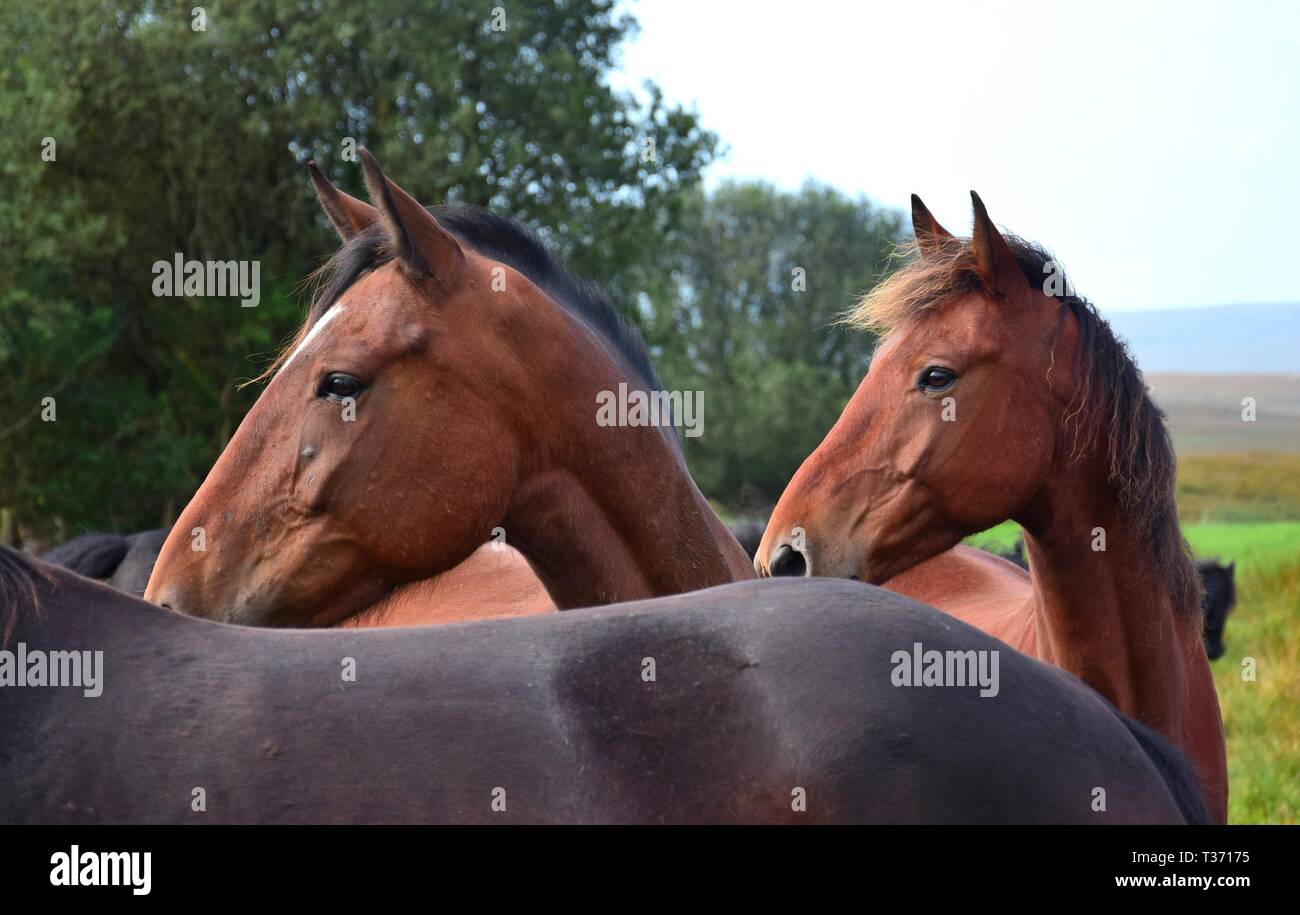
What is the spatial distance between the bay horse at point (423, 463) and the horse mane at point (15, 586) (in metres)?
0.83

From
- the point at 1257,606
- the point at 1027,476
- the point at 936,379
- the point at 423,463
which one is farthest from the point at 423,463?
the point at 1257,606

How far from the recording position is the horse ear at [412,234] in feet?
11.0

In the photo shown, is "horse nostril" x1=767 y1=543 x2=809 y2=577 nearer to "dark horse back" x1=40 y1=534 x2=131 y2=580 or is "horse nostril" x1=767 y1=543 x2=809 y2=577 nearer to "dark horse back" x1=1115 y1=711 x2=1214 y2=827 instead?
"dark horse back" x1=1115 y1=711 x2=1214 y2=827

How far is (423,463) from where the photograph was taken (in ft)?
10.8

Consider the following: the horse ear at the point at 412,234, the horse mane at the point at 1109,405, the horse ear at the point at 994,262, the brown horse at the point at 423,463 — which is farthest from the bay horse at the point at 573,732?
the horse ear at the point at 994,262

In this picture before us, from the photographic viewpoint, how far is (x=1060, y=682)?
7.45 feet

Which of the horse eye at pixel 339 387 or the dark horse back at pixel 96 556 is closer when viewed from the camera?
the horse eye at pixel 339 387

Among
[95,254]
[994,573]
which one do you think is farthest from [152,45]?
[994,573]

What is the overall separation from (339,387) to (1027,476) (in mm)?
1920

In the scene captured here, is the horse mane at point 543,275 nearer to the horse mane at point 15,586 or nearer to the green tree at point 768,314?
the horse mane at point 15,586

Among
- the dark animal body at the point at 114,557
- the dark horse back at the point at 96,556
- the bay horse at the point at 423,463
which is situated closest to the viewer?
the bay horse at the point at 423,463
